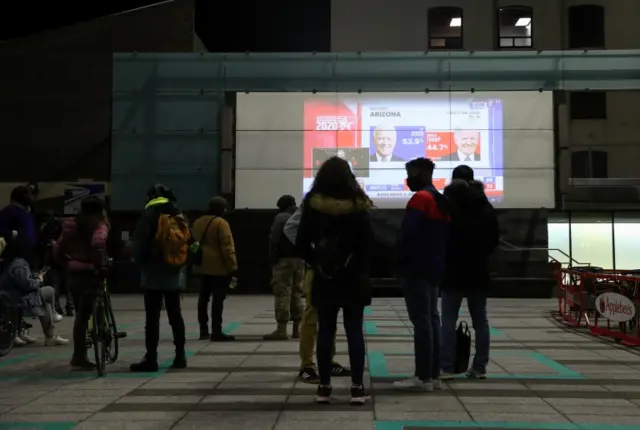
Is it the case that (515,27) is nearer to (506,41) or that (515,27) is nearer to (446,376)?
(506,41)

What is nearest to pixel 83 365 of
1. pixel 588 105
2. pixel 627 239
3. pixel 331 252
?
pixel 331 252

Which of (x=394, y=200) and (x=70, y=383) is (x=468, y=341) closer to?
(x=70, y=383)

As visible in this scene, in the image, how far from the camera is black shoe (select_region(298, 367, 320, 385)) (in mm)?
6172

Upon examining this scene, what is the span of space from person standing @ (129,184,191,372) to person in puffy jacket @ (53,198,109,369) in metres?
0.41

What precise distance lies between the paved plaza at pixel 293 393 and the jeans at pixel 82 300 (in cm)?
26

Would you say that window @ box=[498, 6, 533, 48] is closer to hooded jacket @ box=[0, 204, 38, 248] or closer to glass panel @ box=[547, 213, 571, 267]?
glass panel @ box=[547, 213, 571, 267]

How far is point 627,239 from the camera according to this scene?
22094mm

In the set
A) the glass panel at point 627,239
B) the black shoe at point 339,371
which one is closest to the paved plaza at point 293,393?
the black shoe at point 339,371

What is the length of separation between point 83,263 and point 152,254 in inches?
28.7

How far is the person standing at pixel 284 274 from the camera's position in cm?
866

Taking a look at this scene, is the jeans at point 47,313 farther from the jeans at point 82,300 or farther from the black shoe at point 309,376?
the black shoe at point 309,376

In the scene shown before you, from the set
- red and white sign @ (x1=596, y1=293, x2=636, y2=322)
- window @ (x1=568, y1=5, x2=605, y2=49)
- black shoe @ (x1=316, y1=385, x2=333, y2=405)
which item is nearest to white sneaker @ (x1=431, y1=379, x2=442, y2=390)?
black shoe @ (x1=316, y1=385, x2=333, y2=405)

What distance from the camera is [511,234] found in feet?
69.6

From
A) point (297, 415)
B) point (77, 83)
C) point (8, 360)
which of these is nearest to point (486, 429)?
point (297, 415)
